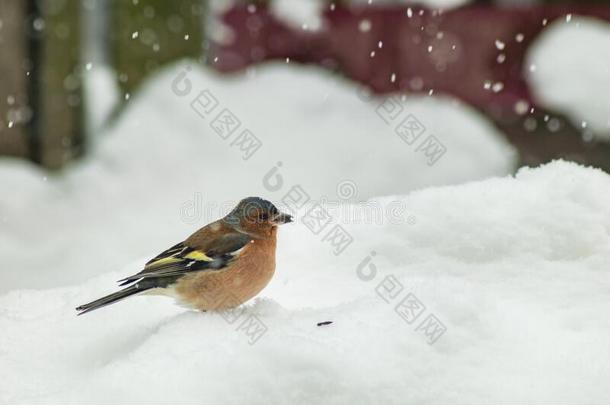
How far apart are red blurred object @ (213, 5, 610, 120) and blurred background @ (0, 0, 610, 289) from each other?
0.04 ft

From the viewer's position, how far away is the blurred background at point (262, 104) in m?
6.82

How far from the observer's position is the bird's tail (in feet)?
9.01

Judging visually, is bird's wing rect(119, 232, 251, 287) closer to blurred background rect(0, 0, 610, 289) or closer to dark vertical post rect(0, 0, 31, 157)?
blurred background rect(0, 0, 610, 289)

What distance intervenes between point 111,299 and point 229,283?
420mm

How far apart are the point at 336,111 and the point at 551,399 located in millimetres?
6013

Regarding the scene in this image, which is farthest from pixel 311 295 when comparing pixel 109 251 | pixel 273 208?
pixel 109 251

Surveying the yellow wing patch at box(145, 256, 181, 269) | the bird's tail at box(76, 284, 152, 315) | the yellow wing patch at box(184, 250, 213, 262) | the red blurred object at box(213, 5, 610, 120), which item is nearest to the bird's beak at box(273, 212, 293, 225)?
the yellow wing patch at box(184, 250, 213, 262)

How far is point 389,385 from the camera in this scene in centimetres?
211

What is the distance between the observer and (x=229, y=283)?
2963 mm

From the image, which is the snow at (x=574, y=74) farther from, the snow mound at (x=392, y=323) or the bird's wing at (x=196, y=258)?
the bird's wing at (x=196, y=258)

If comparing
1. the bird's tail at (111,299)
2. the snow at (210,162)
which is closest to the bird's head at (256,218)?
the bird's tail at (111,299)

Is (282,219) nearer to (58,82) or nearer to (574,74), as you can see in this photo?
(58,82)

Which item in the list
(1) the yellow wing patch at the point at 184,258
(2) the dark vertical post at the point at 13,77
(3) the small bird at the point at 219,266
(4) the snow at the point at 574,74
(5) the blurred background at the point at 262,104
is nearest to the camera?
(3) the small bird at the point at 219,266

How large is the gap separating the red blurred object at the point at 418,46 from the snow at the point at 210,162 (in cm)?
18
